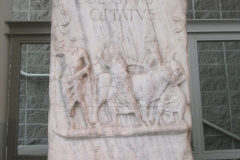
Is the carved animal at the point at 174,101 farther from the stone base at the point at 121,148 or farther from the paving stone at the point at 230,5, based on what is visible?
the paving stone at the point at 230,5

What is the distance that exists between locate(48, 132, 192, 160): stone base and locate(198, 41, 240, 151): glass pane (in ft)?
8.31

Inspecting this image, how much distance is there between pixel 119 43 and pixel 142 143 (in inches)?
35.3

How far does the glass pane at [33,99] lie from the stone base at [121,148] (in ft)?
8.04

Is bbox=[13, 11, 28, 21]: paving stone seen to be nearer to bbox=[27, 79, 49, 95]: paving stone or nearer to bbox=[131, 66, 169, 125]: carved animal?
bbox=[27, 79, 49, 95]: paving stone

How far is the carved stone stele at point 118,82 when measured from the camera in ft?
8.38

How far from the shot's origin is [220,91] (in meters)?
5.07

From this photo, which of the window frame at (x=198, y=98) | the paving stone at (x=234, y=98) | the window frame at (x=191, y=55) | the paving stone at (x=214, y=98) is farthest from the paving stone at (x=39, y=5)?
the paving stone at (x=234, y=98)

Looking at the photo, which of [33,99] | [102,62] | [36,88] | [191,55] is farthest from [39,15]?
[102,62]

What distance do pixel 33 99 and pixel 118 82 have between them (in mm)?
2919

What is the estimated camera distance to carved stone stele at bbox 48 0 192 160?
8.38 ft

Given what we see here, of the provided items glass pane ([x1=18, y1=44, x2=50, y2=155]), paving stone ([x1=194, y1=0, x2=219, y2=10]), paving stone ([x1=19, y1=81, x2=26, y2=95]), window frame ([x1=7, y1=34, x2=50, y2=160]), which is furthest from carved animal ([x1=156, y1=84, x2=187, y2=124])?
paving stone ([x1=19, y1=81, x2=26, y2=95])

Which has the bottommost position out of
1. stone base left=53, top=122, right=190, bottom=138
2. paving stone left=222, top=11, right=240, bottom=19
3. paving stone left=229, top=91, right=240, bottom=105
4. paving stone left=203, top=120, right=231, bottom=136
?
paving stone left=203, top=120, right=231, bottom=136

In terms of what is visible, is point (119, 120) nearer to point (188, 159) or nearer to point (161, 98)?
point (161, 98)

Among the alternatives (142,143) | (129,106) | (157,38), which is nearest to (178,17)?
(157,38)
